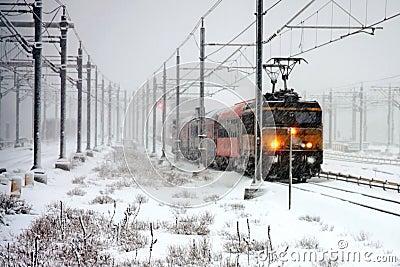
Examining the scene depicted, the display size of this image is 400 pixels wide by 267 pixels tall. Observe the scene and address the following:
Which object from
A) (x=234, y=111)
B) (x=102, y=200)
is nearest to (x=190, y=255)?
(x=102, y=200)

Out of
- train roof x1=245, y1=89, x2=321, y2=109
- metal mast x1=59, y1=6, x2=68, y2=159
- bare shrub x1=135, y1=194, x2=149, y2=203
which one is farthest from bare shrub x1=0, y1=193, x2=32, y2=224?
metal mast x1=59, y1=6, x2=68, y2=159

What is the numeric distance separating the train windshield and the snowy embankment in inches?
133

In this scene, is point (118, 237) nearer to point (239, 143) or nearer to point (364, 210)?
point (364, 210)

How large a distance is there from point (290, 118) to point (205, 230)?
1042 centimetres

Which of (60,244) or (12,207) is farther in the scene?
(12,207)

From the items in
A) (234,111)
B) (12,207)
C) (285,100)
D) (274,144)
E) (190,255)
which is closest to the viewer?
(190,255)

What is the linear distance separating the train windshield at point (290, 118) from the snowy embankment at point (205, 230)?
339 cm

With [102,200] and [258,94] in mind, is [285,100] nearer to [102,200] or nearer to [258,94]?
[258,94]

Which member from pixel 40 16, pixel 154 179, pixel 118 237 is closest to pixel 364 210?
pixel 118 237

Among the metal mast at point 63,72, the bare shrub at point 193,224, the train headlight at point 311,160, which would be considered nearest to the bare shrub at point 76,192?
the bare shrub at point 193,224

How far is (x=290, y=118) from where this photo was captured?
65.9ft

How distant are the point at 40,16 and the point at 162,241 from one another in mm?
12759

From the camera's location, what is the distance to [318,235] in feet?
33.3

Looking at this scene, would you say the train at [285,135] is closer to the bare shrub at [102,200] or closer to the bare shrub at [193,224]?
the bare shrub at [102,200]
